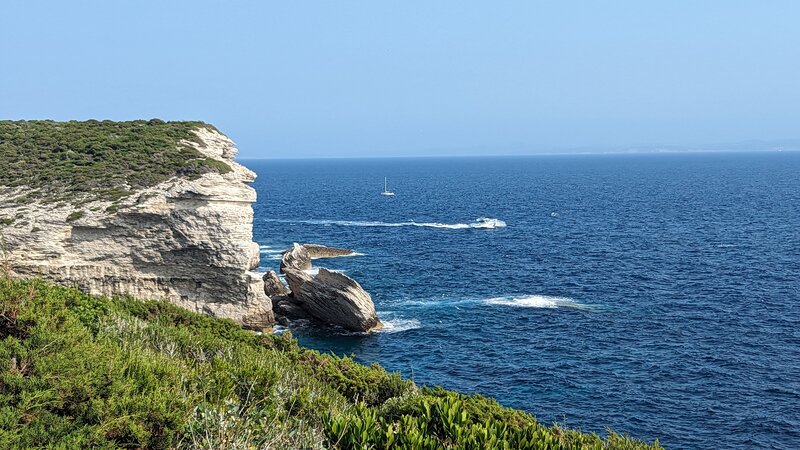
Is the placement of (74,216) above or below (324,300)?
above

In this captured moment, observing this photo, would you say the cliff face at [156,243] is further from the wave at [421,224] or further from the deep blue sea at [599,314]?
the wave at [421,224]

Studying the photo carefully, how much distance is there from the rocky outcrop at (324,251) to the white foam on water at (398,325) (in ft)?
86.0

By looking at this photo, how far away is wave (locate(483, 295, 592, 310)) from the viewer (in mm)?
55625

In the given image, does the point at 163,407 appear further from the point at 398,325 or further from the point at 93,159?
the point at 93,159

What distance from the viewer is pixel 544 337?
4809 cm

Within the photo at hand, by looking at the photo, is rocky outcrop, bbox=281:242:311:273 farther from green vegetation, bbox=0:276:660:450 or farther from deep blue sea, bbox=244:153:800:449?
green vegetation, bbox=0:276:660:450

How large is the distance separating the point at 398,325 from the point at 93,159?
1031 inches

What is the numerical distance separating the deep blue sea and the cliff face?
8.34 meters

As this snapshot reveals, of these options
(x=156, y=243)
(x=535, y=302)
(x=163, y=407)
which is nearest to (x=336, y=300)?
(x=156, y=243)

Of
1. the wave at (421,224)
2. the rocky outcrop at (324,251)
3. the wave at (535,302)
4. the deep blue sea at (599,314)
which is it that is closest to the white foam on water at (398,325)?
the deep blue sea at (599,314)

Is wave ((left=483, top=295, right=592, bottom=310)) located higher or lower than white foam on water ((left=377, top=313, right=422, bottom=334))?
higher

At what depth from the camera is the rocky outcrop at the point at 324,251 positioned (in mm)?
77062

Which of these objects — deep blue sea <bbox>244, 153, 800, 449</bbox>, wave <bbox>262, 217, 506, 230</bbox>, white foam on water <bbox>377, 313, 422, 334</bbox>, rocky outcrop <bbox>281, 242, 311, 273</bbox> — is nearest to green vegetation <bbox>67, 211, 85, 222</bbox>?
deep blue sea <bbox>244, 153, 800, 449</bbox>

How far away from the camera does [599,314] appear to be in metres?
53.1
